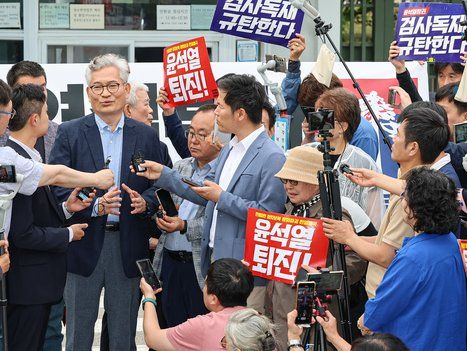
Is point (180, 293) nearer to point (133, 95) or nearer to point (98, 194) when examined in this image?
point (98, 194)

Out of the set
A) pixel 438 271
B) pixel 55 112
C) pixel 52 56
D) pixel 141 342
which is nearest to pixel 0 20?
pixel 52 56

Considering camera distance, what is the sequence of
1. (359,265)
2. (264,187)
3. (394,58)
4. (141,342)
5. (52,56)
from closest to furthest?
(359,265) < (264,187) < (394,58) < (141,342) < (52,56)

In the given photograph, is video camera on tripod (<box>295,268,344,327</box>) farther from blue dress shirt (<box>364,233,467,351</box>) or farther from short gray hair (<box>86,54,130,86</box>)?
short gray hair (<box>86,54,130,86</box>)

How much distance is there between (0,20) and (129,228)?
28.6 ft

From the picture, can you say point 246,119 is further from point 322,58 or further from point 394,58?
point 394,58

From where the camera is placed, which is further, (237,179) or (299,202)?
(237,179)

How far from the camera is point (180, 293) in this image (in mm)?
7355

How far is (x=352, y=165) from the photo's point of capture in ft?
22.1

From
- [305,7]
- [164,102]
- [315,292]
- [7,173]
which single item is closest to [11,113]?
[7,173]

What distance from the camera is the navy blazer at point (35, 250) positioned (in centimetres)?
626

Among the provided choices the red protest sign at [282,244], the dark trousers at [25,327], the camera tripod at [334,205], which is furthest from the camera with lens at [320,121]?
the dark trousers at [25,327]

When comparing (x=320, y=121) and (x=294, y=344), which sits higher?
(x=320, y=121)

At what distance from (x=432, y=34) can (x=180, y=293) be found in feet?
10.3

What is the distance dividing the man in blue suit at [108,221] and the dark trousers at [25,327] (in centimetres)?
64
